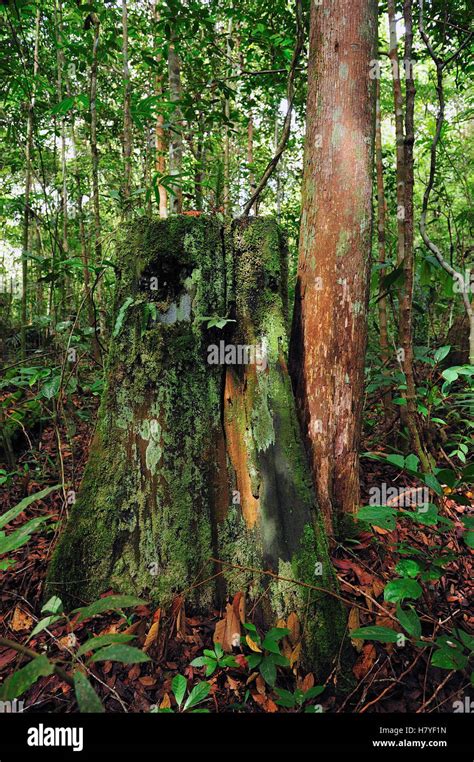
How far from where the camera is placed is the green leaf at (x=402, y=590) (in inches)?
59.1

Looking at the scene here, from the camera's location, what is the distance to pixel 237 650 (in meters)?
1.83

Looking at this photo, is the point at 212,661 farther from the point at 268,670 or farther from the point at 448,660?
the point at 448,660

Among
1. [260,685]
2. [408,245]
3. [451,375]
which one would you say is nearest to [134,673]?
[260,685]

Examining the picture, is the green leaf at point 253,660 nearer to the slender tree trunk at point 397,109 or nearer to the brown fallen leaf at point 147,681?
the brown fallen leaf at point 147,681

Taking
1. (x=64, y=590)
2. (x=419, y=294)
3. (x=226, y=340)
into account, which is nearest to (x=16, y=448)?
(x=64, y=590)

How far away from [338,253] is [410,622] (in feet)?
5.85

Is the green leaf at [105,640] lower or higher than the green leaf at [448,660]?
higher

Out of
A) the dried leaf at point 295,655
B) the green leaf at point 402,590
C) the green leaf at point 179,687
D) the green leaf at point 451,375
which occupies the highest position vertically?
the green leaf at point 451,375

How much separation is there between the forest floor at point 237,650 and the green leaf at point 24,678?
1.37ft

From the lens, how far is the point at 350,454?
2396 millimetres

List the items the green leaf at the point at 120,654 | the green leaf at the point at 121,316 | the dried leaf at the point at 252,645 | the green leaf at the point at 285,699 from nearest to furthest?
1. the green leaf at the point at 120,654
2. the green leaf at the point at 285,699
3. the dried leaf at the point at 252,645
4. the green leaf at the point at 121,316

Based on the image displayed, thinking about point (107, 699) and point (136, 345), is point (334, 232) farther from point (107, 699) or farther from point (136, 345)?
point (107, 699)

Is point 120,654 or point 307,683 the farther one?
point 307,683

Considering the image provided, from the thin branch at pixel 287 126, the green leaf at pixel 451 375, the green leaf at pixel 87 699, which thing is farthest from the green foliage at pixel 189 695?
the thin branch at pixel 287 126
